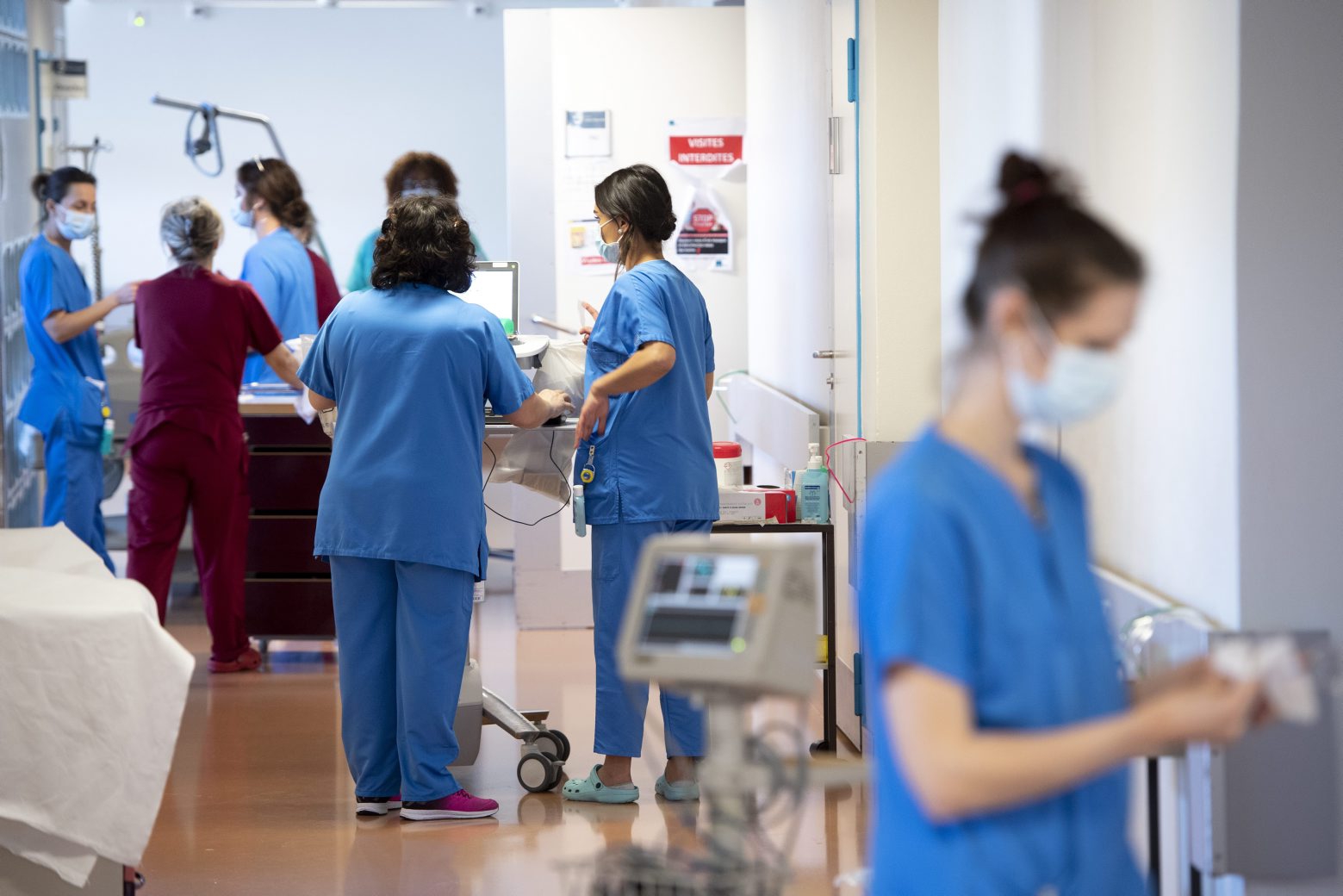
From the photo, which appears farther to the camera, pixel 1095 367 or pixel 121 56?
pixel 121 56

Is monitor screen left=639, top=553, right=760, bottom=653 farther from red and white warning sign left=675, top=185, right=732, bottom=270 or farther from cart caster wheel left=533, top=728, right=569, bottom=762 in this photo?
red and white warning sign left=675, top=185, right=732, bottom=270

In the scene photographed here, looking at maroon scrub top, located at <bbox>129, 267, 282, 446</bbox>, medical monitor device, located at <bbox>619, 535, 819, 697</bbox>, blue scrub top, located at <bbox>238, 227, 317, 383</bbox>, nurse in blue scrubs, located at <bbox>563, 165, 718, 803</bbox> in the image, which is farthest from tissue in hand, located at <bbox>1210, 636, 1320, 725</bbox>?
blue scrub top, located at <bbox>238, 227, 317, 383</bbox>

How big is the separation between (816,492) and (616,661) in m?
0.75

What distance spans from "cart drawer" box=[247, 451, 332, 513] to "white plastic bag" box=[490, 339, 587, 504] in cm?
135

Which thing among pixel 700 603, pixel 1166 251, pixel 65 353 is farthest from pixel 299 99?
pixel 700 603

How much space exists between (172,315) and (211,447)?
429 millimetres

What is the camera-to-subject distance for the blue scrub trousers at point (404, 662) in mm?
3293

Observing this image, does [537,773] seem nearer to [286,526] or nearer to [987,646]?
[286,526]

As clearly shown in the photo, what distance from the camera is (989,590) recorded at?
1.17 metres

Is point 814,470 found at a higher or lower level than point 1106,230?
lower

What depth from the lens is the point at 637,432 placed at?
3.35 metres

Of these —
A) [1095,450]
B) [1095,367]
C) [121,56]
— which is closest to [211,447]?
[1095,450]

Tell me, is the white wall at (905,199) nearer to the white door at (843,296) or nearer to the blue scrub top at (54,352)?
the white door at (843,296)

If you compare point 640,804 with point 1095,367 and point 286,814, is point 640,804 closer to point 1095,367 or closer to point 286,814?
point 286,814
